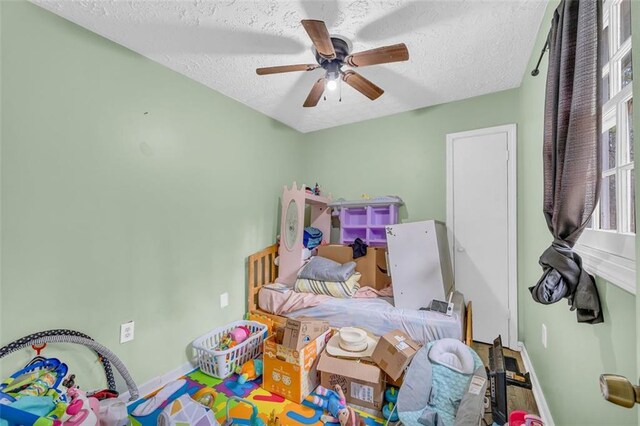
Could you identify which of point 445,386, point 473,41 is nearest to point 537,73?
point 473,41

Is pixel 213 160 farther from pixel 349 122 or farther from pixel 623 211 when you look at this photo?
pixel 623 211

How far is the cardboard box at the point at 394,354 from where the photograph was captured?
1.76 m

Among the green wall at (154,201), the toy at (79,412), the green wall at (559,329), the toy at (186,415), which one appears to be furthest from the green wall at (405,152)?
the toy at (79,412)

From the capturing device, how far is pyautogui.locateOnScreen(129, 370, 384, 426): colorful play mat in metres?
1.74

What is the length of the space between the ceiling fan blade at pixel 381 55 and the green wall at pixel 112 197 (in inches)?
58.2

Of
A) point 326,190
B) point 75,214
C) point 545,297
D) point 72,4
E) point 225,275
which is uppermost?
point 72,4

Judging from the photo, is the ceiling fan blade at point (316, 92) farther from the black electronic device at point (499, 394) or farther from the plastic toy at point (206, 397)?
the plastic toy at point (206, 397)

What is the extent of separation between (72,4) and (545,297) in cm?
277

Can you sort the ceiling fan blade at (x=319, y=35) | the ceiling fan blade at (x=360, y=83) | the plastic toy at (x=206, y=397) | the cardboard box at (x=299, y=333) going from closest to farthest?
the ceiling fan blade at (x=319, y=35), the plastic toy at (x=206, y=397), the ceiling fan blade at (x=360, y=83), the cardboard box at (x=299, y=333)

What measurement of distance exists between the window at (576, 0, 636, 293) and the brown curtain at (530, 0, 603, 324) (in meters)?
0.06

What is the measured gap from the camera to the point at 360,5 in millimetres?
1592

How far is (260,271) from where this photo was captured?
301 centimetres

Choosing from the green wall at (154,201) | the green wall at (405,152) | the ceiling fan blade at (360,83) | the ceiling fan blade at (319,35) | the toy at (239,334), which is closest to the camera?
the ceiling fan blade at (319,35)

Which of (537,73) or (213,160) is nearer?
(537,73)
